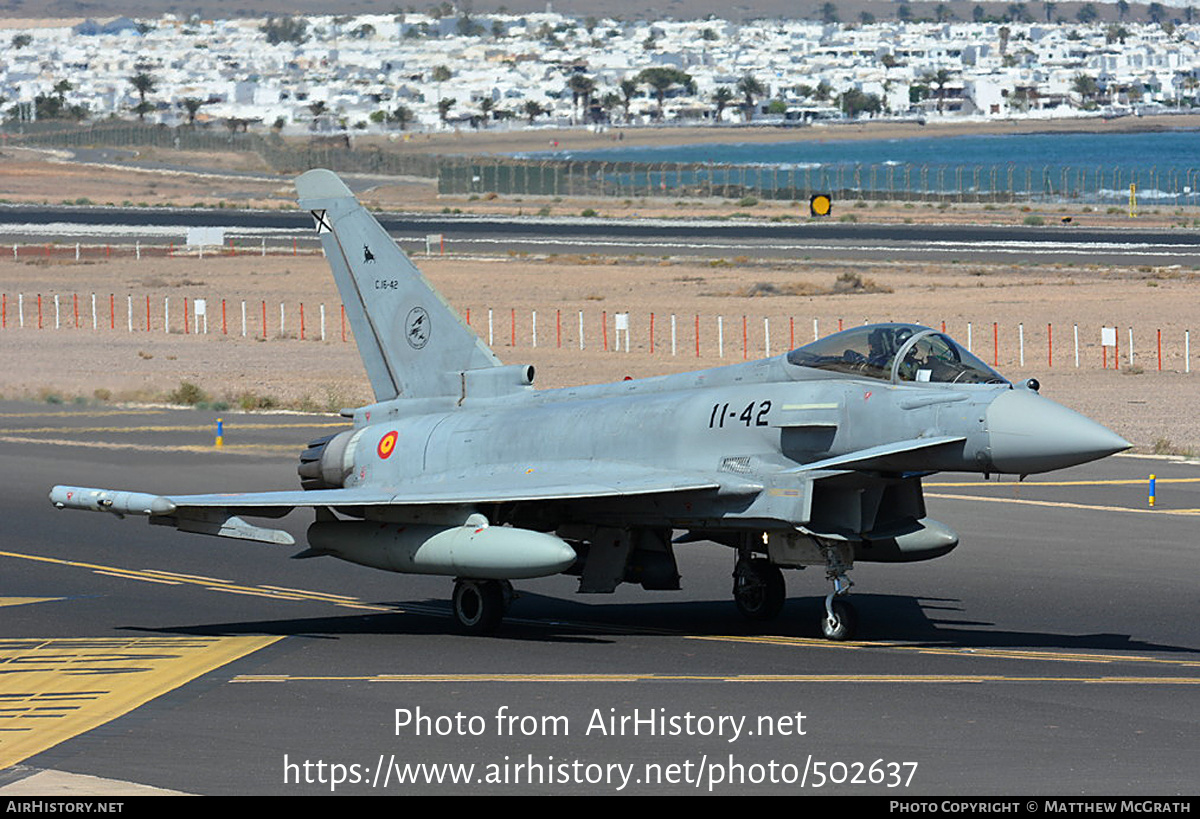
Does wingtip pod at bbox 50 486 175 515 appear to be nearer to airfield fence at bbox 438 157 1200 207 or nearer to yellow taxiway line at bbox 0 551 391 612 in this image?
yellow taxiway line at bbox 0 551 391 612

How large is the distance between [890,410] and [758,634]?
3245 mm

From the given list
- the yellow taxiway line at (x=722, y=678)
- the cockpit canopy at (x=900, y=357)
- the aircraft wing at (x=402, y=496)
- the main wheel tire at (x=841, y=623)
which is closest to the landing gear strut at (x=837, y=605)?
the main wheel tire at (x=841, y=623)

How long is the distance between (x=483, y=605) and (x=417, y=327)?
420cm

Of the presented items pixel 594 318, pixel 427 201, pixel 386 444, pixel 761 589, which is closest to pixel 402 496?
pixel 386 444

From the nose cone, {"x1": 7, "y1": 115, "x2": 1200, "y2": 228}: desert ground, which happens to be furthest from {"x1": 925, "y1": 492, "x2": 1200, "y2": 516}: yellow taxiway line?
{"x1": 7, "y1": 115, "x2": 1200, "y2": 228}: desert ground

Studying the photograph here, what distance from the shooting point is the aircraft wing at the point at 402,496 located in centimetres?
1858

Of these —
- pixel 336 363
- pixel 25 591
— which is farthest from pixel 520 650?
pixel 336 363

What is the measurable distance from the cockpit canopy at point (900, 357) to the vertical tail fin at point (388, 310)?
200 inches

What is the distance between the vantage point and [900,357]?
1820 cm

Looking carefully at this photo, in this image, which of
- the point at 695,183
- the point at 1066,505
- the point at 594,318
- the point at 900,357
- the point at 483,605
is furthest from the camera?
the point at 695,183

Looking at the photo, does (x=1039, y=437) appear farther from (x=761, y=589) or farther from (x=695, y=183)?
(x=695, y=183)

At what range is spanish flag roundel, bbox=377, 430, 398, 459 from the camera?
21.2 m

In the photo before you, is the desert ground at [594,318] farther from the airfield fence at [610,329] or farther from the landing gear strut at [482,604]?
the landing gear strut at [482,604]

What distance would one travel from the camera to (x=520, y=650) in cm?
1897
